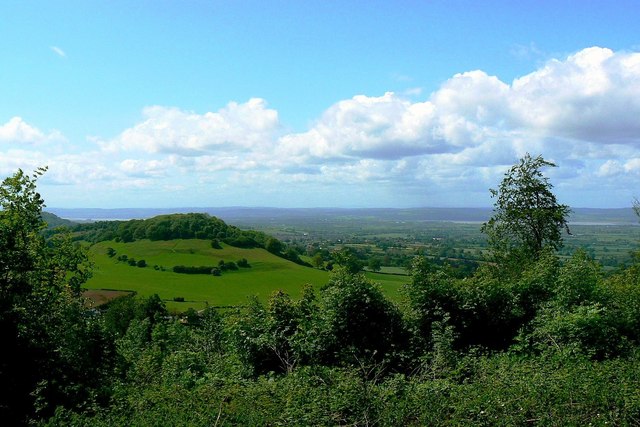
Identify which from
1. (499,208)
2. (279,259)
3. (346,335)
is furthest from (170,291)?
(346,335)

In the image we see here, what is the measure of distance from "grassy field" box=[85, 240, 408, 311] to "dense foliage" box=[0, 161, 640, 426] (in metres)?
29.7

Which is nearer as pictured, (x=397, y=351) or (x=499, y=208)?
(x=397, y=351)

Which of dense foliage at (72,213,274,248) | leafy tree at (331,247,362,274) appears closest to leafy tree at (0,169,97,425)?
leafy tree at (331,247,362,274)

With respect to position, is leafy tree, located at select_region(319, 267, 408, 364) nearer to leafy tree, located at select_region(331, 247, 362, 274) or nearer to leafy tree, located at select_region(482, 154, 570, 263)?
leafy tree, located at select_region(331, 247, 362, 274)

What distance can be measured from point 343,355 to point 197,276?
5243cm

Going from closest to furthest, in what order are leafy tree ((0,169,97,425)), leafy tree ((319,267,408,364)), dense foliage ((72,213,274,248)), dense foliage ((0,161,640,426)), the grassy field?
dense foliage ((0,161,640,426))
leafy tree ((0,169,97,425))
leafy tree ((319,267,408,364))
the grassy field
dense foliage ((72,213,274,248))

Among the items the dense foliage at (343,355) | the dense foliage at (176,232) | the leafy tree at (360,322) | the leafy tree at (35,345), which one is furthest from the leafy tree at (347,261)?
the dense foliage at (176,232)

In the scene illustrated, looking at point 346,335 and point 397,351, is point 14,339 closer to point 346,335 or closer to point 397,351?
point 346,335

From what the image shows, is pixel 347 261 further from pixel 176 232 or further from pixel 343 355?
pixel 176 232

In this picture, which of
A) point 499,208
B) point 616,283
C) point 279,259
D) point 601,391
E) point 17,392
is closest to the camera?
point 601,391

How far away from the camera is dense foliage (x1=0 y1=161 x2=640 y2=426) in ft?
25.0

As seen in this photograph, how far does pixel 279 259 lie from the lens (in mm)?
71750

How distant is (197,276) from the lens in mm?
61406

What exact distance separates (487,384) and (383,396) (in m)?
2.02
